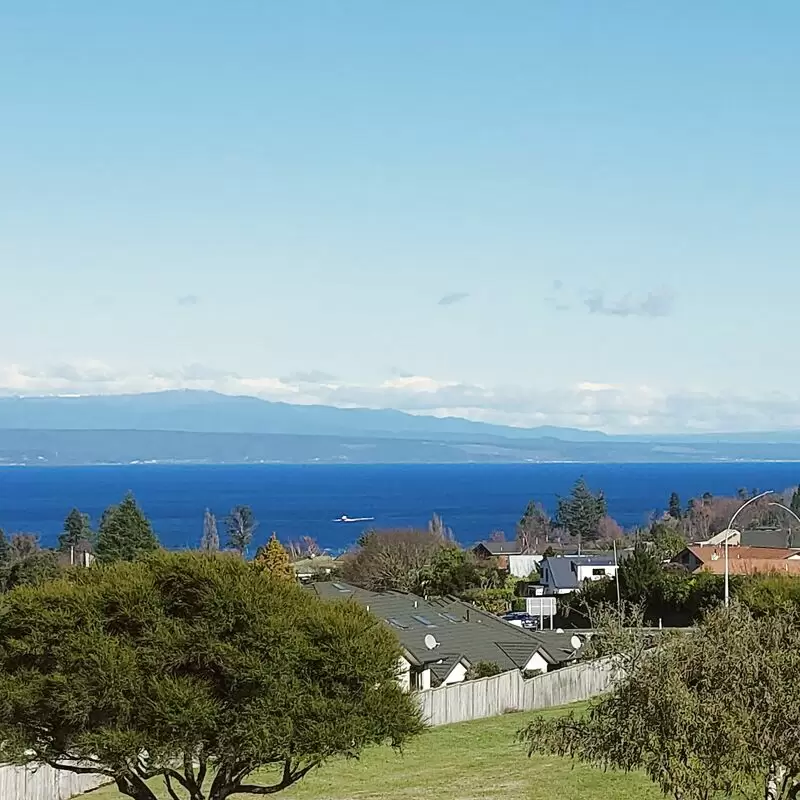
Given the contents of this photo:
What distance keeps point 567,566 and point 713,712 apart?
2873 inches

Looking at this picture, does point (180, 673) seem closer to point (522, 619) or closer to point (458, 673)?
point (458, 673)

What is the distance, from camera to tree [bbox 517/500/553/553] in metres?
125

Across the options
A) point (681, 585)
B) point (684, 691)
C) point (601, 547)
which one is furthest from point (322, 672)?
point (601, 547)

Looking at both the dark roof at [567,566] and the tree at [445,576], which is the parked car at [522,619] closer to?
the tree at [445,576]

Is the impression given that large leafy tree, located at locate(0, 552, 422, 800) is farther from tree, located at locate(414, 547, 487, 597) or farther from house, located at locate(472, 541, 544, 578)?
house, located at locate(472, 541, 544, 578)

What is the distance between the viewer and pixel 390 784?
1059 inches

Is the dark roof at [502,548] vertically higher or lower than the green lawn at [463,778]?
lower

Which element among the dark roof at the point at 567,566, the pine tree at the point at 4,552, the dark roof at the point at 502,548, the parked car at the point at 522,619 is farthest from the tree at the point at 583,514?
the parked car at the point at 522,619

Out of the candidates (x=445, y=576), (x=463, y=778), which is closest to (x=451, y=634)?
(x=463, y=778)

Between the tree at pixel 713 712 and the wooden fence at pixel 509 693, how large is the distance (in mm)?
18448

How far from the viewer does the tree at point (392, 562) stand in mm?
78438

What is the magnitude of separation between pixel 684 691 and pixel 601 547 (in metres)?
111

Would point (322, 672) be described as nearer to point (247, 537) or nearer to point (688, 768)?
point (688, 768)

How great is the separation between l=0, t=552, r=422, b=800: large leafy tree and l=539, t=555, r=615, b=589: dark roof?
65.4m
